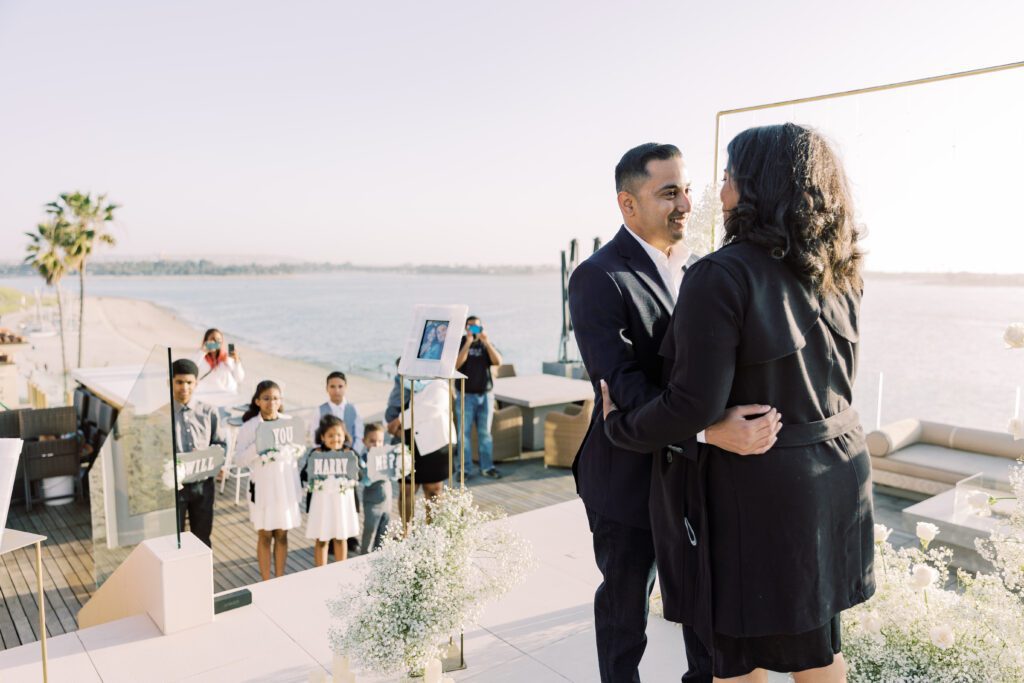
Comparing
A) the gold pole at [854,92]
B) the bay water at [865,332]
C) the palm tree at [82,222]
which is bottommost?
the bay water at [865,332]

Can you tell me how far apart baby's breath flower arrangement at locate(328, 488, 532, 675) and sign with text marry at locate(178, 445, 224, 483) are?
182 cm

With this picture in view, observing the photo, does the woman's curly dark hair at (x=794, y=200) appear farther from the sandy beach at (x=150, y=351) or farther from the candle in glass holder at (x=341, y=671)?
the sandy beach at (x=150, y=351)

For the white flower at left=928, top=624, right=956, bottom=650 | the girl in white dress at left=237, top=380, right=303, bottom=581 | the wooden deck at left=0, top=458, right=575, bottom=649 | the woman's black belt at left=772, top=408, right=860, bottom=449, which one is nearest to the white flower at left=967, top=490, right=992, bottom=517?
the white flower at left=928, top=624, right=956, bottom=650

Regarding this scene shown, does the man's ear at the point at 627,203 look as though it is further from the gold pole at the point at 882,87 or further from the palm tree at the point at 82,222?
the palm tree at the point at 82,222

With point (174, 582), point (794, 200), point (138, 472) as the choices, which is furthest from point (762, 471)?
point (138, 472)

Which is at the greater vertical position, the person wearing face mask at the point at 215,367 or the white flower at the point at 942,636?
the person wearing face mask at the point at 215,367

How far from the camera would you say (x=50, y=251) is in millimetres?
18906

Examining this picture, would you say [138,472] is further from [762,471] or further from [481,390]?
[481,390]

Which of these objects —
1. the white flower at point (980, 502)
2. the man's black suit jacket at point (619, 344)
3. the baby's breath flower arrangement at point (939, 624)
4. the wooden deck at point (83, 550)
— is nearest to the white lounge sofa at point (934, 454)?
the wooden deck at point (83, 550)

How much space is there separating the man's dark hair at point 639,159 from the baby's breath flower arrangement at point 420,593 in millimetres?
1206

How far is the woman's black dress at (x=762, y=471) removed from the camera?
3.90 ft

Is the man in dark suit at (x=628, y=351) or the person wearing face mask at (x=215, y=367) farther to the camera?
the person wearing face mask at (x=215, y=367)

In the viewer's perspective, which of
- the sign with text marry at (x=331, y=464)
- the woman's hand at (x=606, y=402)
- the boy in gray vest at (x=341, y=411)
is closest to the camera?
the woman's hand at (x=606, y=402)

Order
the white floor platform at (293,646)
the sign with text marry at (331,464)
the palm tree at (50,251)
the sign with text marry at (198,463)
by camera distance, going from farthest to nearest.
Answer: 1. the palm tree at (50,251)
2. the sign with text marry at (331,464)
3. the sign with text marry at (198,463)
4. the white floor platform at (293,646)
